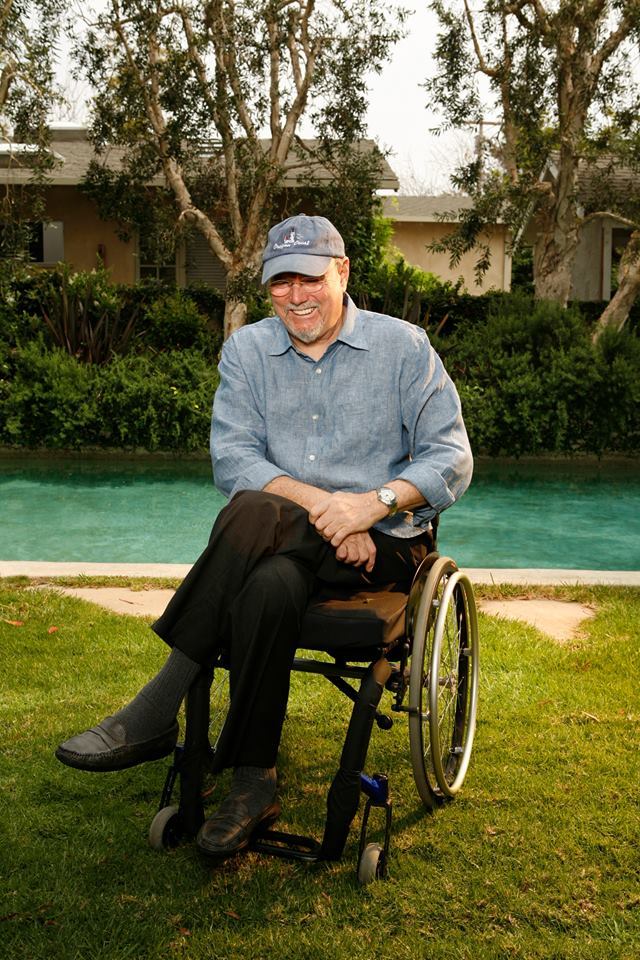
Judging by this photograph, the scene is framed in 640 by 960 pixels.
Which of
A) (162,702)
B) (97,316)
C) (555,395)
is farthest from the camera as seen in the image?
(97,316)

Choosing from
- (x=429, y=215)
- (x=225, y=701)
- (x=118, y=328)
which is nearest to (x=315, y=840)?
(x=225, y=701)

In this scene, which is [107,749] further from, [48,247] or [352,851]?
[48,247]

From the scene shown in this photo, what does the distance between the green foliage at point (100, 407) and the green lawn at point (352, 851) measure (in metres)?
7.10

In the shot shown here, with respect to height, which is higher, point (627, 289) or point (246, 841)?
point (627, 289)

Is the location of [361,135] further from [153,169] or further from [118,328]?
[118,328]

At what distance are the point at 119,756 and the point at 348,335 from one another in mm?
1299

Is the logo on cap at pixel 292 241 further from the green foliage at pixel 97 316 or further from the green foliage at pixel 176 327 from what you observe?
the green foliage at pixel 176 327

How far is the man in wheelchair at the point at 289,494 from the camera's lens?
2.48 m

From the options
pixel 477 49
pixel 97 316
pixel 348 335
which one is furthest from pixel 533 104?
pixel 348 335

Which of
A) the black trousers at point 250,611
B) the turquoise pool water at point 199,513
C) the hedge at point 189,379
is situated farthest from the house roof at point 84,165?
the black trousers at point 250,611

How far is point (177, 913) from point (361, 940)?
41 centimetres

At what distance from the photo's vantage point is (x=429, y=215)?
20031mm

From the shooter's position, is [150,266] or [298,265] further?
[150,266]

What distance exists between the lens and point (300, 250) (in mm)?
Answer: 2885
